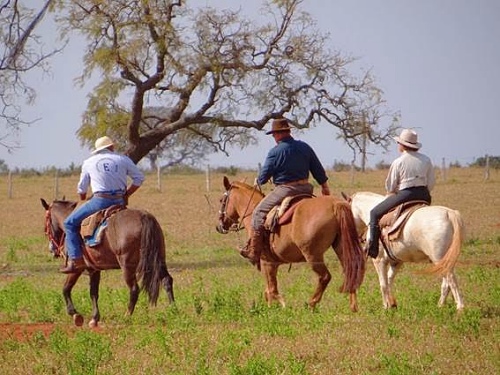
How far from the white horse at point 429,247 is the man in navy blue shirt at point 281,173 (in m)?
1.43

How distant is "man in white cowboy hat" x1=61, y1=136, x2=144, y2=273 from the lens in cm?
1294

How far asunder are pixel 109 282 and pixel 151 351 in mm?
8175

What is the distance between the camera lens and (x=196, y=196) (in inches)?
1686

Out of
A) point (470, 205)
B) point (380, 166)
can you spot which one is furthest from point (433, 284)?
point (380, 166)

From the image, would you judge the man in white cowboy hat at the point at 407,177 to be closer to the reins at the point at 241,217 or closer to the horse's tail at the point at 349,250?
the horse's tail at the point at 349,250

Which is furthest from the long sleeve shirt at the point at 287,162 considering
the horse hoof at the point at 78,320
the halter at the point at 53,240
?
the horse hoof at the point at 78,320

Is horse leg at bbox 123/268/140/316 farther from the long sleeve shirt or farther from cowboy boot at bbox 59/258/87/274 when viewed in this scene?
the long sleeve shirt

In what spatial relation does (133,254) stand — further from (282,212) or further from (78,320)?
(282,212)

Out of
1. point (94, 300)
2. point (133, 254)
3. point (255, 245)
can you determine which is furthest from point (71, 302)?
point (255, 245)

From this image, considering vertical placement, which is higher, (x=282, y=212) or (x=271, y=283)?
(x=282, y=212)

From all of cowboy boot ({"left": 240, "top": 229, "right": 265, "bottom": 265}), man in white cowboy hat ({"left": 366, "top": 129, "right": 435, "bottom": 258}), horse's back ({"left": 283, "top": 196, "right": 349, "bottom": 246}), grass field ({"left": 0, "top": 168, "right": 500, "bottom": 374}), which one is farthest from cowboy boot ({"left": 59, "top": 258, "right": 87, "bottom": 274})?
man in white cowboy hat ({"left": 366, "top": 129, "right": 435, "bottom": 258})

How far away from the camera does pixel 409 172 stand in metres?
13.0

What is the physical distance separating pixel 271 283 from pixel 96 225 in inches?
96.4

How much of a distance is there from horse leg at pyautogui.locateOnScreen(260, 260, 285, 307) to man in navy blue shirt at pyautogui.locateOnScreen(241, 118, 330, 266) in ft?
0.56
